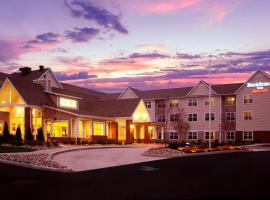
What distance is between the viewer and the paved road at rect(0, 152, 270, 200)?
12688 mm

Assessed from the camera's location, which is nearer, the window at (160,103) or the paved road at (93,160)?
the paved road at (93,160)

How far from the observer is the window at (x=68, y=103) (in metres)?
51.8

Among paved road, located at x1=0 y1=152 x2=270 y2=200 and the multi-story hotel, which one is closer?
paved road, located at x1=0 y1=152 x2=270 y2=200

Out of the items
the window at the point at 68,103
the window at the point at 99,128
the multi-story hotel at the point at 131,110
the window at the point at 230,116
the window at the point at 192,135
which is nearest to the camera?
the multi-story hotel at the point at 131,110

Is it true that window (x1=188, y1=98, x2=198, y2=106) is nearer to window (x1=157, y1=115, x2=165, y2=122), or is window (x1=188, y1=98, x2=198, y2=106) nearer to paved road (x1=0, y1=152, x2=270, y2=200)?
window (x1=157, y1=115, x2=165, y2=122)

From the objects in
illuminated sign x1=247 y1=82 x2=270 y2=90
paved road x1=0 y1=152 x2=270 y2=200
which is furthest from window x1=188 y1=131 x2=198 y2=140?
paved road x1=0 y1=152 x2=270 y2=200

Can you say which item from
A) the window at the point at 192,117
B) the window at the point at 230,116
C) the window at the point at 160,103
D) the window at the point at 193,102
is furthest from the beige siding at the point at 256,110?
the window at the point at 160,103

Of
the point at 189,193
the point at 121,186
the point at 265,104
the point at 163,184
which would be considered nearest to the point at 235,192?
the point at 189,193

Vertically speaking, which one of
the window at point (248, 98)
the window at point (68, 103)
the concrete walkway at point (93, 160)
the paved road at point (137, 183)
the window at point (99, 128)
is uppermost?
the window at point (248, 98)

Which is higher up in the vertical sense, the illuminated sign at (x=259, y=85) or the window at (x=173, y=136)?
the illuminated sign at (x=259, y=85)

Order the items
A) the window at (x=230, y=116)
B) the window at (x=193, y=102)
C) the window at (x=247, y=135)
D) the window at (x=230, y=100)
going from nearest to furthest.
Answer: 1. the window at (x=247, y=135)
2. the window at (x=230, y=116)
3. the window at (x=230, y=100)
4. the window at (x=193, y=102)

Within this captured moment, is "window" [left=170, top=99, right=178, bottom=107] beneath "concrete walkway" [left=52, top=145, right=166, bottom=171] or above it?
above

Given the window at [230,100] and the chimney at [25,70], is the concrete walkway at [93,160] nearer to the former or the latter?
the chimney at [25,70]

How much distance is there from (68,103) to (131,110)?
8688 mm
